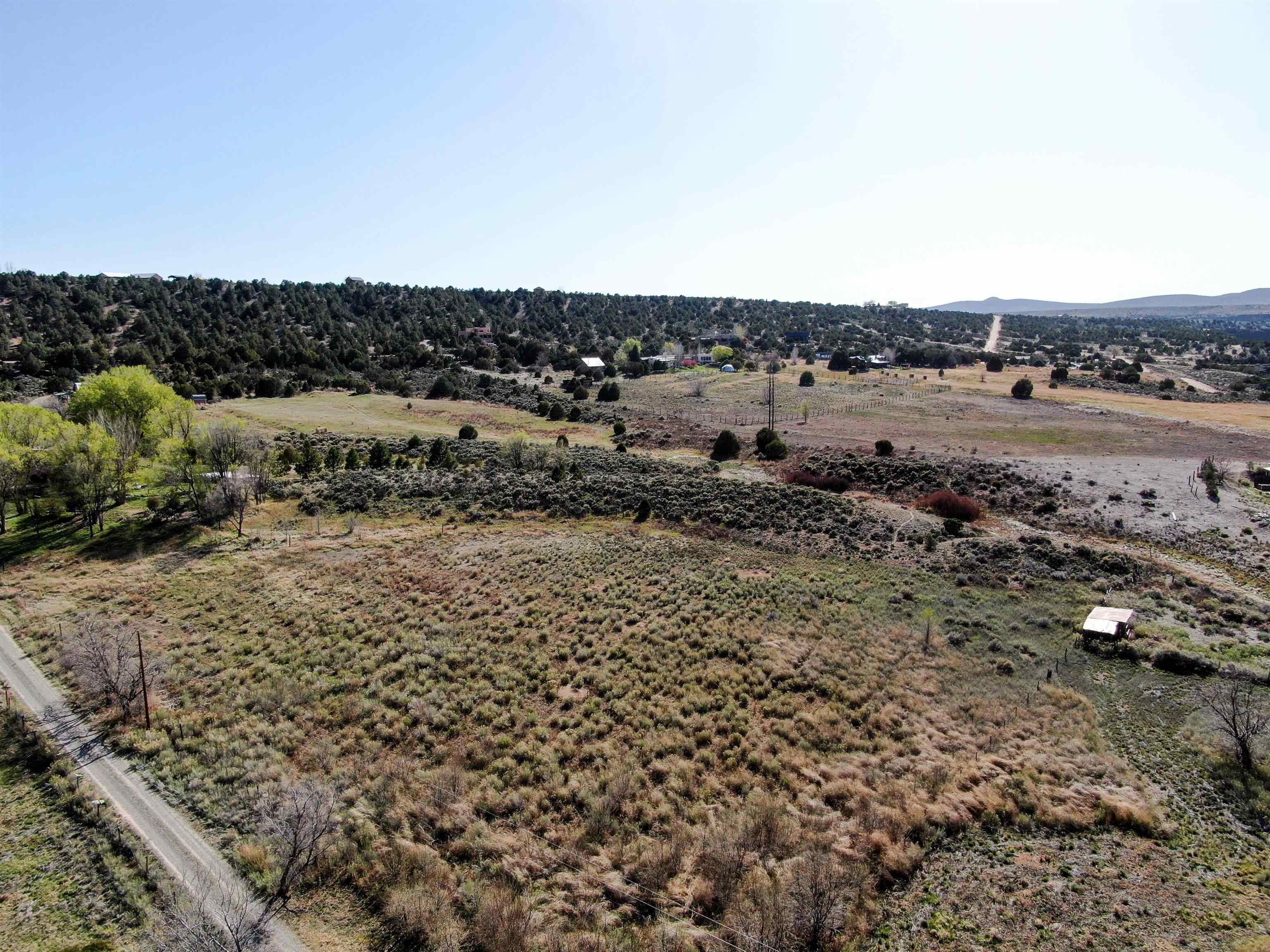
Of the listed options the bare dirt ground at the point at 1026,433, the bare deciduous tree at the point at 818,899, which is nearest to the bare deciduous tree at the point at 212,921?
the bare deciduous tree at the point at 818,899

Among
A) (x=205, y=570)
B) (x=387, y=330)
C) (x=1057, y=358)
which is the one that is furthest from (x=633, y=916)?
(x=1057, y=358)

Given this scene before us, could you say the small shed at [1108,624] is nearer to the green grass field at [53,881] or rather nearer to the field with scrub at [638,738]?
the field with scrub at [638,738]

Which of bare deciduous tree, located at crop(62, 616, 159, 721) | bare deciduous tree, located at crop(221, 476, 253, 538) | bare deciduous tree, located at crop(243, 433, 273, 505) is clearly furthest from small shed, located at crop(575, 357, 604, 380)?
bare deciduous tree, located at crop(62, 616, 159, 721)

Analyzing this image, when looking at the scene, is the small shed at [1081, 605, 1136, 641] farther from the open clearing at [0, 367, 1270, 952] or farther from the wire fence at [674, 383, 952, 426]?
the wire fence at [674, 383, 952, 426]

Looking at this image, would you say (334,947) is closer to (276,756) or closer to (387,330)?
(276,756)

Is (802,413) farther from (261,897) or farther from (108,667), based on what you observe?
(261,897)

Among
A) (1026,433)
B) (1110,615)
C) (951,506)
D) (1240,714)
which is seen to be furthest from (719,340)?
(1240,714)
